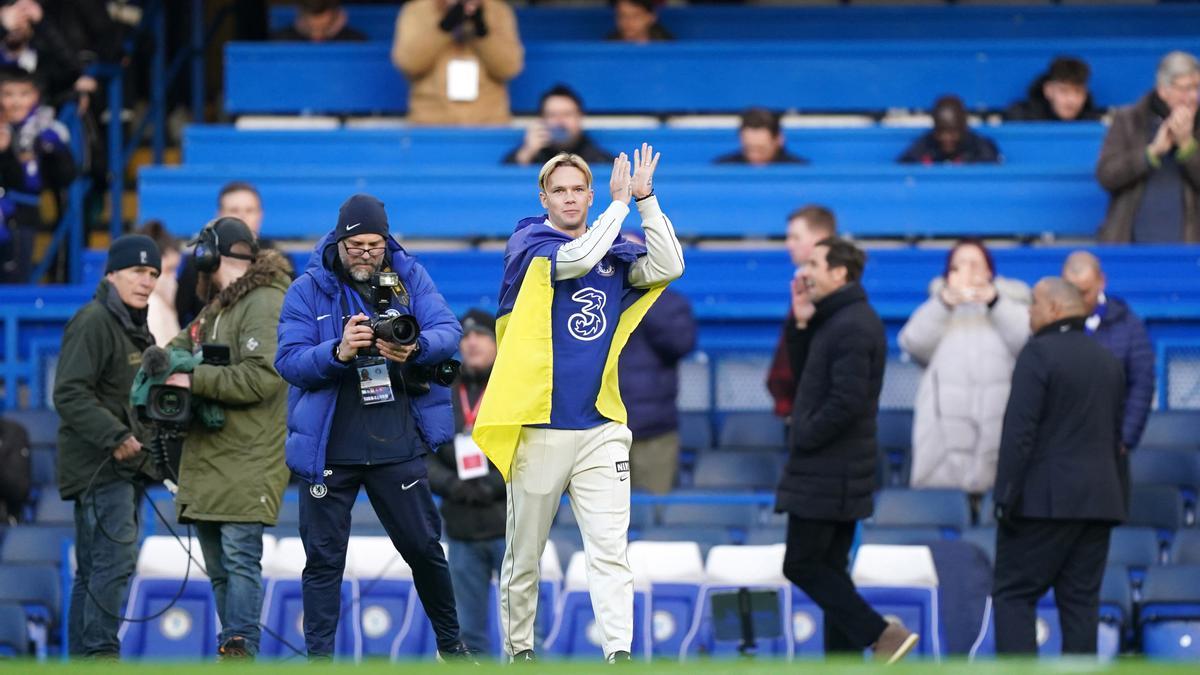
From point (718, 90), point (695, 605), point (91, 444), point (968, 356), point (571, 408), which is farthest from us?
point (718, 90)

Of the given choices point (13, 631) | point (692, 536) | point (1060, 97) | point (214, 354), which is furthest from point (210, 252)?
point (1060, 97)

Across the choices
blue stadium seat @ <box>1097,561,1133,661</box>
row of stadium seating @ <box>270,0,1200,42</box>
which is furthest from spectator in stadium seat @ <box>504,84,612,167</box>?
blue stadium seat @ <box>1097,561,1133,661</box>

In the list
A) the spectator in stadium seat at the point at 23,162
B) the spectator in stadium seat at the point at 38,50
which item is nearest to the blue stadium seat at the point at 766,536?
the spectator in stadium seat at the point at 23,162

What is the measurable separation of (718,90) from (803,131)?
3.49 feet

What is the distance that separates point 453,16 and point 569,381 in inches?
255

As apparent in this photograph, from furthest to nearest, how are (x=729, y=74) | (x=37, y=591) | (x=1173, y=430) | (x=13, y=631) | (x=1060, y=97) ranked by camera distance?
(x=729, y=74) → (x=1060, y=97) → (x=1173, y=430) → (x=37, y=591) → (x=13, y=631)

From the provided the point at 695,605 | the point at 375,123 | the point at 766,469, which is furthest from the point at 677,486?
the point at 375,123

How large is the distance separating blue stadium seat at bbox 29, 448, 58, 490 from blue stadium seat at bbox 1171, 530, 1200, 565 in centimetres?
585

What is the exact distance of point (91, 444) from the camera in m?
8.03

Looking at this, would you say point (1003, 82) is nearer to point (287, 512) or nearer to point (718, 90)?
point (718, 90)

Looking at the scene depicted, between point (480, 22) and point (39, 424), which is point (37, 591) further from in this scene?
point (480, 22)

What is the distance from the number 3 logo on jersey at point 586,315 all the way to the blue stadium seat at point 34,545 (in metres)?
4.12

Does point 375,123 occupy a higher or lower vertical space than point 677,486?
higher

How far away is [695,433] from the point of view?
11391 millimetres
